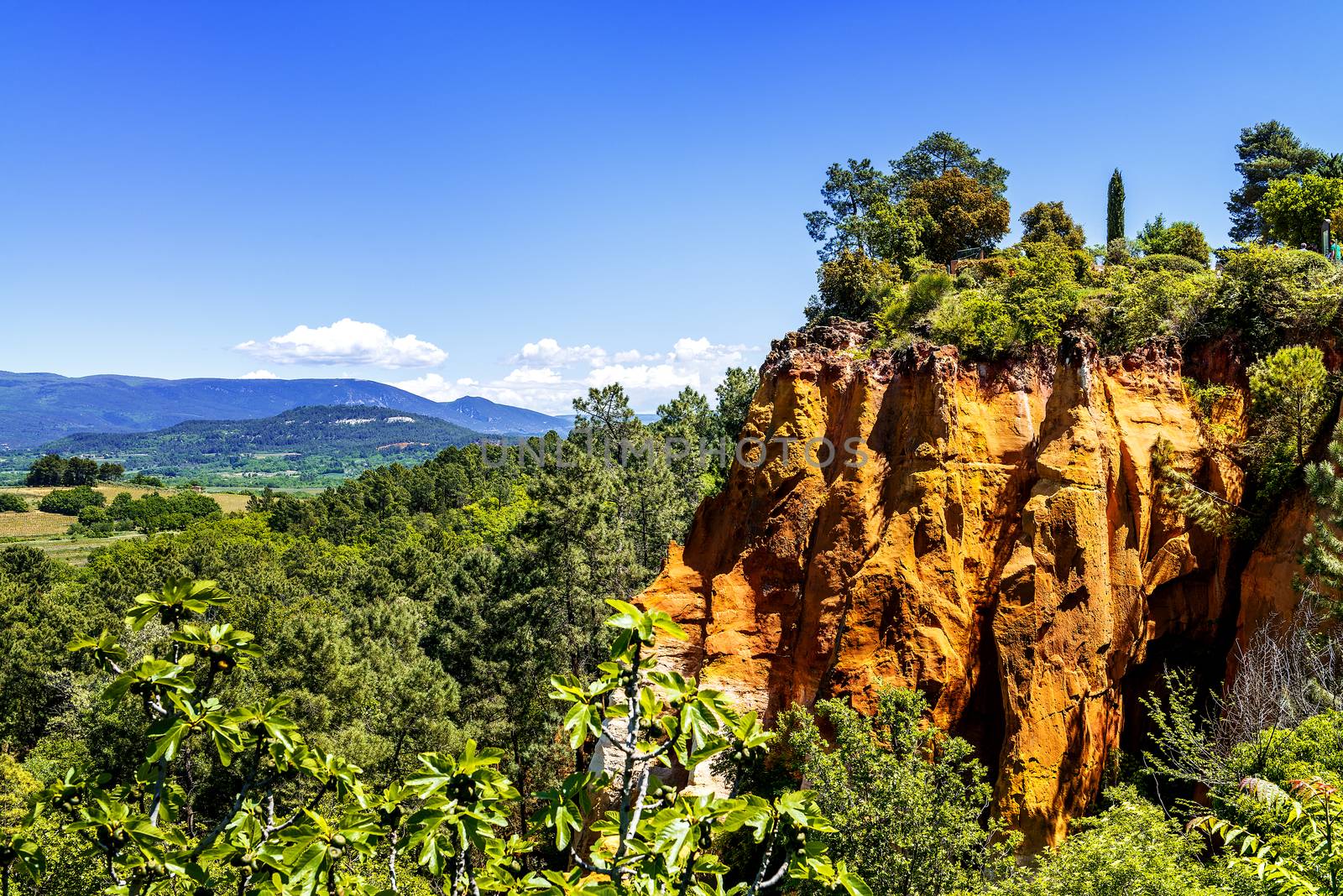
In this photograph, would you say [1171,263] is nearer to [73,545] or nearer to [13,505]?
[73,545]

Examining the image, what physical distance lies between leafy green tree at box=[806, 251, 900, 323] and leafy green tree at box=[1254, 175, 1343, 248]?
1496 cm

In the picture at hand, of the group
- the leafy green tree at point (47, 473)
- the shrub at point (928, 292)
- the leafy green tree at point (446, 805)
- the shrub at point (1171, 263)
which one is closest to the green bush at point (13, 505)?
the leafy green tree at point (47, 473)

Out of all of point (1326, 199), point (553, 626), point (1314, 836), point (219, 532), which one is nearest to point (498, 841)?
point (1314, 836)

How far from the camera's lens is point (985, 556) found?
1722cm

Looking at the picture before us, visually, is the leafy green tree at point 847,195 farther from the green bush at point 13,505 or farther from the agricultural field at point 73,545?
the green bush at point 13,505

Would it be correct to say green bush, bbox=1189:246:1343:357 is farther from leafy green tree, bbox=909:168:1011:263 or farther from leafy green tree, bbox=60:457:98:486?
leafy green tree, bbox=60:457:98:486

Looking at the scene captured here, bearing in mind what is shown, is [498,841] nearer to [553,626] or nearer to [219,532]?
[553,626]

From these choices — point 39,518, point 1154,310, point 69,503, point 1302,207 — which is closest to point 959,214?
point 1302,207

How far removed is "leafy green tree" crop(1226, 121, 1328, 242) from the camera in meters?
46.6

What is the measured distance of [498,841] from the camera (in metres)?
5.86

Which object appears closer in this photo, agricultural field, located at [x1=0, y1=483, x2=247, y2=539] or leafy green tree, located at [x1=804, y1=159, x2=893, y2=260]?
leafy green tree, located at [x1=804, y1=159, x2=893, y2=260]

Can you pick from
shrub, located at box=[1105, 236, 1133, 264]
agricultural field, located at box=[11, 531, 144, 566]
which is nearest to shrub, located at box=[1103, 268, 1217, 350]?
shrub, located at box=[1105, 236, 1133, 264]

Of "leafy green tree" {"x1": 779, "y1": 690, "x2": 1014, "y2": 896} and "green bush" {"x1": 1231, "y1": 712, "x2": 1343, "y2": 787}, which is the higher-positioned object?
"green bush" {"x1": 1231, "y1": 712, "x2": 1343, "y2": 787}

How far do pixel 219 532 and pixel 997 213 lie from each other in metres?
76.4
